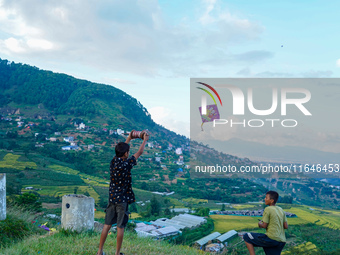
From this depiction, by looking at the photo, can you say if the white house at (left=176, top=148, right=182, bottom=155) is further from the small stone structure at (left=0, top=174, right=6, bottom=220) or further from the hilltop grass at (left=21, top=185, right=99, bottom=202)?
the small stone structure at (left=0, top=174, right=6, bottom=220)

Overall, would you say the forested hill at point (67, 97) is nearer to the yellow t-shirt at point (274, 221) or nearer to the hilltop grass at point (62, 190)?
the hilltop grass at point (62, 190)

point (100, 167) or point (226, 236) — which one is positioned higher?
point (100, 167)

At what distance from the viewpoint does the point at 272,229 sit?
366cm

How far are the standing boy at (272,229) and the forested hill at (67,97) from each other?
88.6 metres

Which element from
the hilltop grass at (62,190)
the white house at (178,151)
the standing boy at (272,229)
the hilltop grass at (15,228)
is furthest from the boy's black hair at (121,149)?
the white house at (178,151)

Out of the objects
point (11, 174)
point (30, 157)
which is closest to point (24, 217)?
point (11, 174)

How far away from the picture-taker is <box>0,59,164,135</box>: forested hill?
9500 cm

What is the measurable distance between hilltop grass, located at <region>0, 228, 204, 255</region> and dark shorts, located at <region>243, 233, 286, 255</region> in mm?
1418

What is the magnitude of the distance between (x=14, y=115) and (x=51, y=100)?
528 inches

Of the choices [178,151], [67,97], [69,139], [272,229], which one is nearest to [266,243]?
[272,229]

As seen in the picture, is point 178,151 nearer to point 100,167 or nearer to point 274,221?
point 100,167

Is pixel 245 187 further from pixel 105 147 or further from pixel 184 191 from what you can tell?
pixel 105 147

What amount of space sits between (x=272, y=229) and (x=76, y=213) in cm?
316

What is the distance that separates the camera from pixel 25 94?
3858 inches
